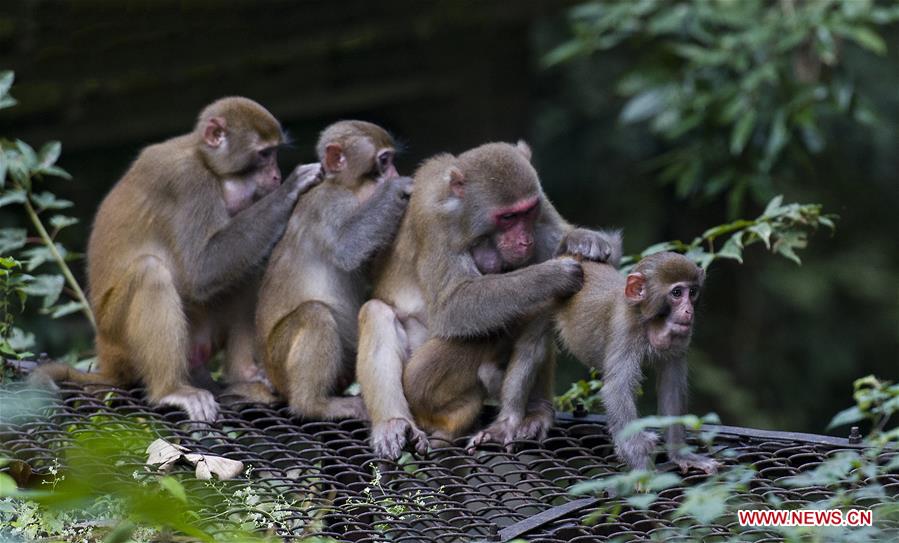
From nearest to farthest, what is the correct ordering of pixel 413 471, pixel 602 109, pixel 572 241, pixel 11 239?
1. pixel 413 471
2. pixel 572 241
3. pixel 11 239
4. pixel 602 109

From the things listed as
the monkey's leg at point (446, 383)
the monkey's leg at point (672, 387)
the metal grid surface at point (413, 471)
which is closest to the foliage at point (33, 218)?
the metal grid surface at point (413, 471)

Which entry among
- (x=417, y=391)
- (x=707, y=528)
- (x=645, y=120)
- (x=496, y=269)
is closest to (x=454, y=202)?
(x=496, y=269)

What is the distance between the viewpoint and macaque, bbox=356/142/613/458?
6.05 m

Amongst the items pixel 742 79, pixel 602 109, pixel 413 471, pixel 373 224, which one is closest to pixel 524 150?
pixel 373 224

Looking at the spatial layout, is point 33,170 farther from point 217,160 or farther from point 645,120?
point 645,120

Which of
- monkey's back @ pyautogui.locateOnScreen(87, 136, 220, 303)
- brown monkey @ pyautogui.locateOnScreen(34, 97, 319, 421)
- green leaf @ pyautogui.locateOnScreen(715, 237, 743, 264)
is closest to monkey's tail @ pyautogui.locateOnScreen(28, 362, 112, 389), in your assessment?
brown monkey @ pyautogui.locateOnScreen(34, 97, 319, 421)

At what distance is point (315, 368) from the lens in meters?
6.43

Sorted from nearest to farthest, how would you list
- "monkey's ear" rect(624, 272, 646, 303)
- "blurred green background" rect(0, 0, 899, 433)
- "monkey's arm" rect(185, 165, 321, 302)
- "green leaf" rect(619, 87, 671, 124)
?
"monkey's ear" rect(624, 272, 646, 303)
"monkey's arm" rect(185, 165, 321, 302)
"green leaf" rect(619, 87, 671, 124)
"blurred green background" rect(0, 0, 899, 433)

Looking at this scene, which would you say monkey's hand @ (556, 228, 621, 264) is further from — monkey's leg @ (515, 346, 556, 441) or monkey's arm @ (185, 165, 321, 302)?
monkey's arm @ (185, 165, 321, 302)

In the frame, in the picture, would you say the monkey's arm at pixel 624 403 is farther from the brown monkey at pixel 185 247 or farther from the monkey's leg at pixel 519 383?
the brown monkey at pixel 185 247

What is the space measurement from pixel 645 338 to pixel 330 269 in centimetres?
188

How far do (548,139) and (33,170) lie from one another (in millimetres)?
7562

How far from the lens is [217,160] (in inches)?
270

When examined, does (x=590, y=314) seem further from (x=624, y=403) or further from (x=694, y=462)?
(x=694, y=462)
